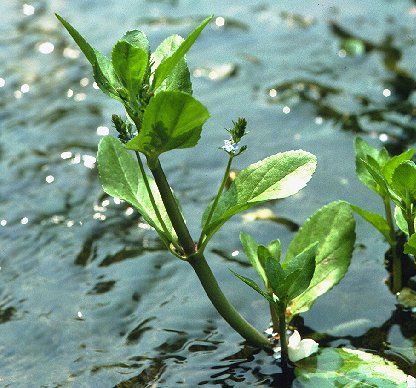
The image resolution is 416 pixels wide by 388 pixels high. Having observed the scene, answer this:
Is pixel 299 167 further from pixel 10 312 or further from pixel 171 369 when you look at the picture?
pixel 10 312

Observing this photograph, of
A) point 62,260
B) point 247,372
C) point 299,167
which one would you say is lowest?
point 247,372

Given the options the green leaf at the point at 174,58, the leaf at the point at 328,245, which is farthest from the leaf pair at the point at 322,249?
the green leaf at the point at 174,58

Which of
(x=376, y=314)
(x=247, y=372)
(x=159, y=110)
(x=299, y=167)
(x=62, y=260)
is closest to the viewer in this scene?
(x=159, y=110)

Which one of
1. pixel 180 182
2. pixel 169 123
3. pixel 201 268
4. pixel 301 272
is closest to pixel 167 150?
pixel 169 123

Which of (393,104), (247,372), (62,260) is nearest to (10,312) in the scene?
(62,260)

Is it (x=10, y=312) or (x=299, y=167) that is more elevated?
(x=299, y=167)

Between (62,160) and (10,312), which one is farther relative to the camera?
(62,160)

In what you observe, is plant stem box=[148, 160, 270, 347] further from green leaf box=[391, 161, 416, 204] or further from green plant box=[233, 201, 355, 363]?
green leaf box=[391, 161, 416, 204]

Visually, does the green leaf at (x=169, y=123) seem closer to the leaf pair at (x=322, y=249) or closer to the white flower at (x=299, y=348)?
the leaf pair at (x=322, y=249)
